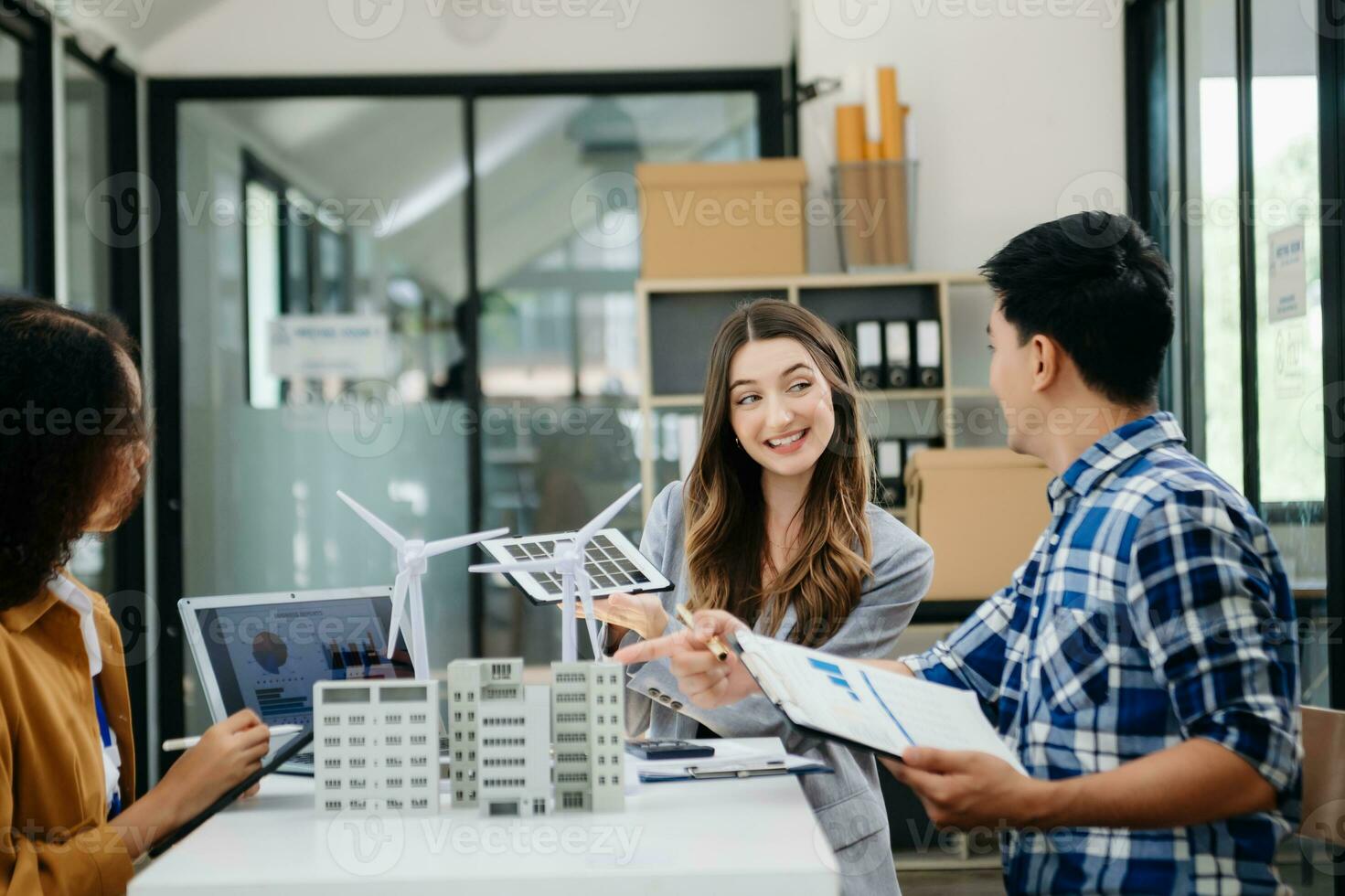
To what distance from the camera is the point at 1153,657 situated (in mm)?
1365

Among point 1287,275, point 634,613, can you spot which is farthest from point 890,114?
point 634,613

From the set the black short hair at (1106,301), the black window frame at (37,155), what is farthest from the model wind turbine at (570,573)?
the black window frame at (37,155)

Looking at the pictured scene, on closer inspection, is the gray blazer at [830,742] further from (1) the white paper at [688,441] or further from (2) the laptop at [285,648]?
(1) the white paper at [688,441]

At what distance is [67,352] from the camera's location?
5.08 feet

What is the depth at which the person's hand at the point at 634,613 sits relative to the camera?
198 centimetres

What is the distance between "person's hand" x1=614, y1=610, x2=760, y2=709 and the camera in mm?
1777

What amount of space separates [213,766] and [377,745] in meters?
0.21

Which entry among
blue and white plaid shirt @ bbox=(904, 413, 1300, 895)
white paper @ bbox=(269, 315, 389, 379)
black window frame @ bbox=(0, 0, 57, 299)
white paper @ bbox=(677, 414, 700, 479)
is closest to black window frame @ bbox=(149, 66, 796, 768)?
white paper @ bbox=(269, 315, 389, 379)

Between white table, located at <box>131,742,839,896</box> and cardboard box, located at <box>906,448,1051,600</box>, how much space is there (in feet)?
7.30

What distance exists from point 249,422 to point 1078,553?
13.0 feet

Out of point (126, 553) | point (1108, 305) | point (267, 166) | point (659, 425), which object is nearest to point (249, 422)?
point (126, 553)

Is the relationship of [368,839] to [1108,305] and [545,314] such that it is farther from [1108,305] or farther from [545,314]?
[545,314]

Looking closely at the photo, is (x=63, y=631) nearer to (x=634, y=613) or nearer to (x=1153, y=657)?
(x=634, y=613)

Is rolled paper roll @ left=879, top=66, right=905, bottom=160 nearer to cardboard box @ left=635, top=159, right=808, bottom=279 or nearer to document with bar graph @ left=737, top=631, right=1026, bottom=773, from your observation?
cardboard box @ left=635, top=159, right=808, bottom=279
